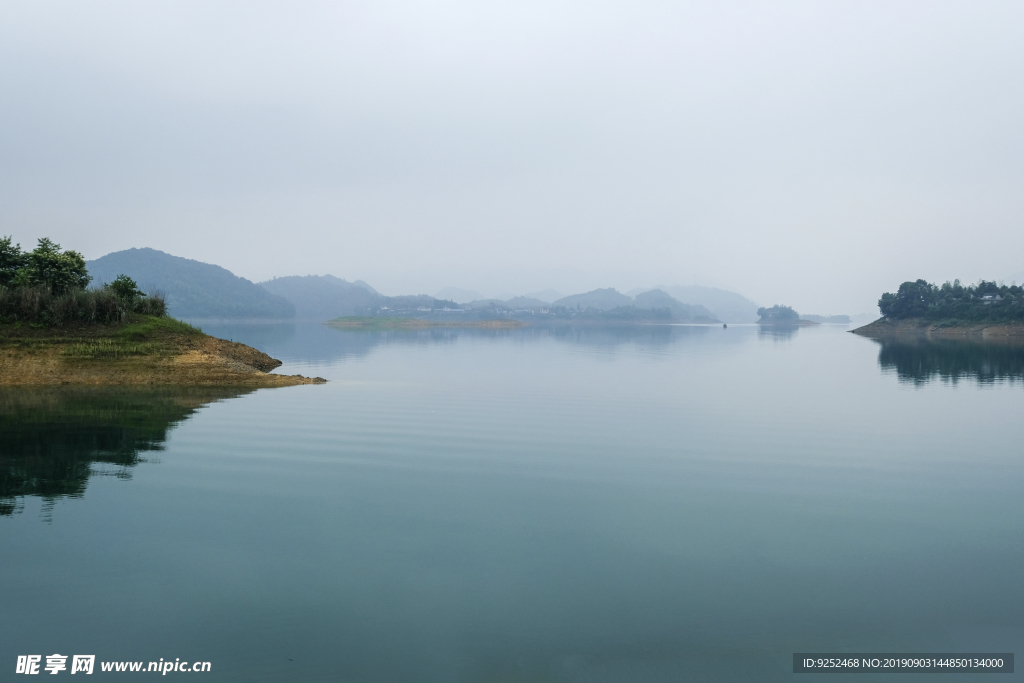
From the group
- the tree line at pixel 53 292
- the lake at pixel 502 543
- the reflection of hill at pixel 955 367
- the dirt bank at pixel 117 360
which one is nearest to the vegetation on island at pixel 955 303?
the reflection of hill at pixel 955 367

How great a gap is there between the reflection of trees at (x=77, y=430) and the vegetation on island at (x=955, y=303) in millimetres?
148262

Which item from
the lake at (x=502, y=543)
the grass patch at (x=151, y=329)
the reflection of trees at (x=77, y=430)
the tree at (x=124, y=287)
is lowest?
the lake at (x=502, y=543)

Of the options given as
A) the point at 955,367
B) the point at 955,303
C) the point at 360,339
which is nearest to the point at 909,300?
the point at 955,303

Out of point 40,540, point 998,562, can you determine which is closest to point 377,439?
point 40,540

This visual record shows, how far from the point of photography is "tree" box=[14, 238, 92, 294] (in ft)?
130

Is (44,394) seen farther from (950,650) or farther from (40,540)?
(950,650)

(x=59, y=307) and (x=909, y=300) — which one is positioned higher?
(x=909, y=300)

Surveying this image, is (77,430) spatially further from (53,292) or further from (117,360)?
(53,292)

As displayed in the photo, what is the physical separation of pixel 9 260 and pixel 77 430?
26.5 metres

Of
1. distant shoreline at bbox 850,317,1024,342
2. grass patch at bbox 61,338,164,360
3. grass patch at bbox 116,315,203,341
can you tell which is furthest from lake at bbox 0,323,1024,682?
distant shoreline at bbox 850,317,1024,342

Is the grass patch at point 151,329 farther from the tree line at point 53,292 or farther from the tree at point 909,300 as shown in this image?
the tree at point 909,300

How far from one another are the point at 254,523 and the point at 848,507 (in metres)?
13.0

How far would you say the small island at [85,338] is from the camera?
117 ft

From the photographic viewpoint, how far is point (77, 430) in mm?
22266
